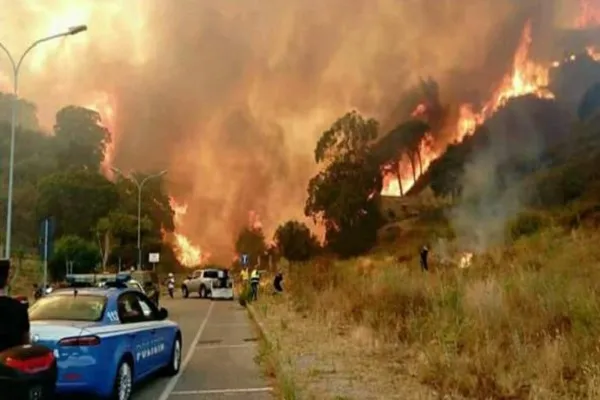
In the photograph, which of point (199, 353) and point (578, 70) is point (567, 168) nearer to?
point (578, 70)

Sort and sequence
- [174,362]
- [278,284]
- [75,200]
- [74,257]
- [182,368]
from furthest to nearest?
1. [75,200]
2. [74,257]
3. [278,284]
4. [182,368]
5. [174,362]

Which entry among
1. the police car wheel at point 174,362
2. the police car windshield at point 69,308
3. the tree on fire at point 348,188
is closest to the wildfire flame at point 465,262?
the police car wheel at point 174,362

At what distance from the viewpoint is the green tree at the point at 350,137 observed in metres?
73.4

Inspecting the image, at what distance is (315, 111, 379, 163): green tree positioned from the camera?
73438 millimetres

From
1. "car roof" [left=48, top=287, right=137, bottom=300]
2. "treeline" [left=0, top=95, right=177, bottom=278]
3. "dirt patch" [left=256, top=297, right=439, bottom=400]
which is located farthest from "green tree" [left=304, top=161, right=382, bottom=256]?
"car roof" [left=48, top=287, right=137, bottom=300]

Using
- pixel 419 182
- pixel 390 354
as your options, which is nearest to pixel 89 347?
pixel 390 354

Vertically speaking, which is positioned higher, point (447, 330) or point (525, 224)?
point (525, 224)

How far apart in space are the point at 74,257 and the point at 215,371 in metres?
35.9

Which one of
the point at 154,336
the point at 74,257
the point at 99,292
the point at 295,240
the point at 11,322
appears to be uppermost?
the point at 295,240

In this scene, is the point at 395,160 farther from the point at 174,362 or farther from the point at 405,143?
the point at 174,362

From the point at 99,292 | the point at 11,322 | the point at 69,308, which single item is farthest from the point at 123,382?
the point at 11,322

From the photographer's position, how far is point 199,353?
1457cm

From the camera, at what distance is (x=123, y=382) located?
8781 millimetres

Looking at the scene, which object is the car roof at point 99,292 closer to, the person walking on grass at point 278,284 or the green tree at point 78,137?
the person walking on grass at point 278,284
